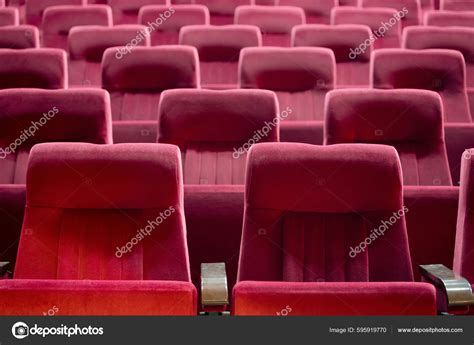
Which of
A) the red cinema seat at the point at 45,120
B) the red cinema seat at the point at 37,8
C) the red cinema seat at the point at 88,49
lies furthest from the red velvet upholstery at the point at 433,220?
the red cinema seat at the point at 37,8

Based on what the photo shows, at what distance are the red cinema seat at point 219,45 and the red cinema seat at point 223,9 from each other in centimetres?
44

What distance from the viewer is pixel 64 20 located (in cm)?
145

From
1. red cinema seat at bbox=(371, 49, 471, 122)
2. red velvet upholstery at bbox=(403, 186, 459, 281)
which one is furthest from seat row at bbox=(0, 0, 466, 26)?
red velvet upholstery at bbox=(403, 186, 459, 281)

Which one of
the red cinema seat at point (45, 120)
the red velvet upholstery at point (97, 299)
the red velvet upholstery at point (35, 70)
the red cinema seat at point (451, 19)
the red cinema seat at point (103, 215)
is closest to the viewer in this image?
the red velvet upholstery at point (97, 299)

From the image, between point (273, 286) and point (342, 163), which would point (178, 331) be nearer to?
point (273, 286)

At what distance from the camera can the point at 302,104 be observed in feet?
3.54

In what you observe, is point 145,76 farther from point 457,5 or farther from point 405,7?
point 457,5

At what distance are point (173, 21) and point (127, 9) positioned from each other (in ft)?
0.86

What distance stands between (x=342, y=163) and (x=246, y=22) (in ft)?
3.09

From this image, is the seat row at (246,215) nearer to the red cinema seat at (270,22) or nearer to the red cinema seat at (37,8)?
the red cinema seat at (270,22)

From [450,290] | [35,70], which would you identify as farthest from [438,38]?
[450,290]

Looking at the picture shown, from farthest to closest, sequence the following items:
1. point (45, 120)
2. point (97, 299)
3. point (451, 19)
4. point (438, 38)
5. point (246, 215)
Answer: point (451, 19) → point (438, 38) → point (45, 120) → point (246, 215) → point (97, 299)

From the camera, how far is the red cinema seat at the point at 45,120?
780mm

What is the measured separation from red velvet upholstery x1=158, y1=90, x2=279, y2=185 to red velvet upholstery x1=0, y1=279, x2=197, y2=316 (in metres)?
0.37
